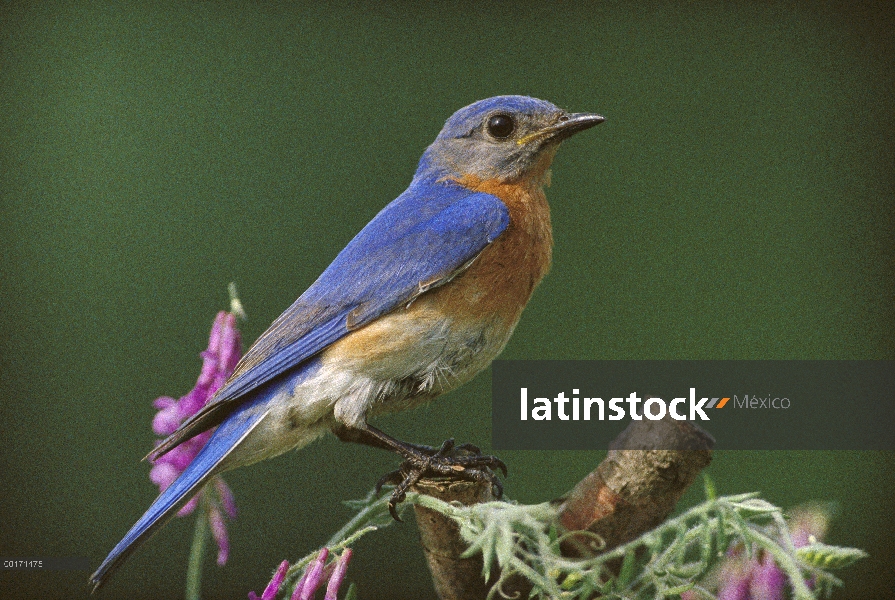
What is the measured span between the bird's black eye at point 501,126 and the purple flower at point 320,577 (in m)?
1.39

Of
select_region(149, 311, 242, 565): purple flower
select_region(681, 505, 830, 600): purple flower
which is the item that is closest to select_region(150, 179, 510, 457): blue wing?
select_region(149, 311, 242, 565): purple flower

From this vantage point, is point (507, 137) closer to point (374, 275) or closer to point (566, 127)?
point (566, 127)

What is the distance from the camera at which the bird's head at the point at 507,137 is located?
8.75 feet

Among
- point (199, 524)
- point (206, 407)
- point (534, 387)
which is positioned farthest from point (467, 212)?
point (199, 524)

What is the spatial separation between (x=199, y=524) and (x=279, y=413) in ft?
1.74

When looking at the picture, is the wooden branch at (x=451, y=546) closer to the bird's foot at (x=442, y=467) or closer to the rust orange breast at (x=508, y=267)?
the bird's foot at (x=442, y=467)

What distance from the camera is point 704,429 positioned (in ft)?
5.96

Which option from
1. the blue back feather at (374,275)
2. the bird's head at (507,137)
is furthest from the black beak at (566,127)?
the blue back feather at (374,275)

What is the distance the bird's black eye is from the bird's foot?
0.88 meters

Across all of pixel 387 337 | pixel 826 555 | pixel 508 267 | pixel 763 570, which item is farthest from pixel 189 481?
pixel 826 555

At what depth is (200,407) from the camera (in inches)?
82.5

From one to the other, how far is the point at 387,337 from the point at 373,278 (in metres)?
0.17

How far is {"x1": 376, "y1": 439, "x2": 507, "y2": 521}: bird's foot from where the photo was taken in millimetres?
2076

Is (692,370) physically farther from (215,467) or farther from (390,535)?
(215,467)
